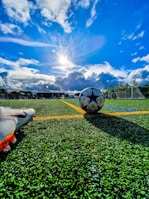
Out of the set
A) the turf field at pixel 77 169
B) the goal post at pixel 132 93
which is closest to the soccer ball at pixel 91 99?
the turf field at pixel 77 169

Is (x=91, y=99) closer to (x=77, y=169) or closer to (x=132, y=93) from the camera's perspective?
(x=77, y=169)

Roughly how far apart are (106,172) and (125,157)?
66 cm

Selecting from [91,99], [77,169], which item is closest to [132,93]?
[91,99]

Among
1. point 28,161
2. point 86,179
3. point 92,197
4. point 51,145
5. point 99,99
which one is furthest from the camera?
point 99,99

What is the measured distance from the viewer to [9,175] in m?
2.23

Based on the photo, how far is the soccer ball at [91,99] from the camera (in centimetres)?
759

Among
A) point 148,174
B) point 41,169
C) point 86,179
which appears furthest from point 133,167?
point 41,169

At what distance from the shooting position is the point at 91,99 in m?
7.57

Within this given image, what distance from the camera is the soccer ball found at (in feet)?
24.9

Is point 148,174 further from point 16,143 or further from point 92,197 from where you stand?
point 16,143

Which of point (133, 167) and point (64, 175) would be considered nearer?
point (64, 175)

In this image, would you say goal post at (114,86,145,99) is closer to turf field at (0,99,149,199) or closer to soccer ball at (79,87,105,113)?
soccer ball at (79,87,105,113)

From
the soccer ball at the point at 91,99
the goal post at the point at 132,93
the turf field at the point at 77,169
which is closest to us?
the turf field at the point at 77,169

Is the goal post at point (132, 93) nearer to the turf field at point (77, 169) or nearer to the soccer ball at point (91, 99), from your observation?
the soccer ball at point (91, 99)
